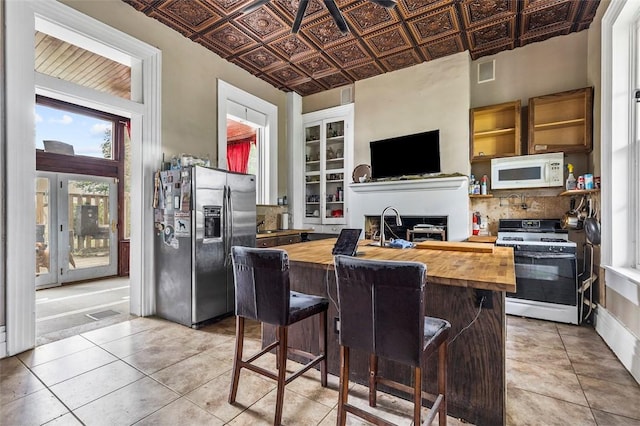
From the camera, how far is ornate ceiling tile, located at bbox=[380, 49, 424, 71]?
13.5 feet

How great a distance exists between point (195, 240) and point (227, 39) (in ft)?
8.26

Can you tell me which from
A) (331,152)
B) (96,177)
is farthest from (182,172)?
A: (96,177)

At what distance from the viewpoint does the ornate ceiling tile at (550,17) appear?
10.2ft

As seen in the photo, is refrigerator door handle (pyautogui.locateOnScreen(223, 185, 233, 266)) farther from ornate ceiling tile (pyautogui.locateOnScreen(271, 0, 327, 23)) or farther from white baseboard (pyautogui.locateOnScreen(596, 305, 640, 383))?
white baseboard (pyautogui.locateOnScreen(596, 305, 640, 383))

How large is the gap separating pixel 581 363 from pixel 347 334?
84.6 inches

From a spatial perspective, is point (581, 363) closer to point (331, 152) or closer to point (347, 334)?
point (347, 334)

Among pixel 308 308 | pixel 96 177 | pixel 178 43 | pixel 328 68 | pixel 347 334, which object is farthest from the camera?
pixel 96 177

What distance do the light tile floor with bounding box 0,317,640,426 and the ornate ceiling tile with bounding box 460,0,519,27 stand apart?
330 centimetres

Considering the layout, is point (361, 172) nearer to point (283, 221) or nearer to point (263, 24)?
point (283, 221)

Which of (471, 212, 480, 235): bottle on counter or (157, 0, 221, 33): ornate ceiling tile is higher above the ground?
(157, 0, 221, 33): ornate ceiling tile

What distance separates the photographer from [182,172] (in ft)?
10.1

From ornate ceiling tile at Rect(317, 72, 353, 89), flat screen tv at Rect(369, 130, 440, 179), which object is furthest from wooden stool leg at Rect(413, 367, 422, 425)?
ornate ceiling tile at Rect(317, 72, 353, 89)

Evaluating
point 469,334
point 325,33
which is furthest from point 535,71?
point 469,334

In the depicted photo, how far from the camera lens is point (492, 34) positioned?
3605mm
